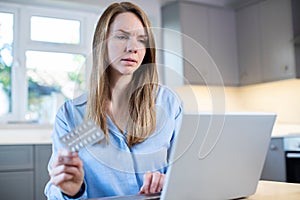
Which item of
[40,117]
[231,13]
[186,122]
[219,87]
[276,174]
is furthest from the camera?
[231,13]

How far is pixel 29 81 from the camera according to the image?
3.57 meters

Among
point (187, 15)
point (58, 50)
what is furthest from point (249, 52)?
point (58, 50)

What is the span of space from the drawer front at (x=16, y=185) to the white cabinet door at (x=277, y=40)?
2.36 meters

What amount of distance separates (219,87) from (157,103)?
15.2 inches

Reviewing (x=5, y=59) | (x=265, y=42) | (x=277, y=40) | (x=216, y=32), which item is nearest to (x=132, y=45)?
(x=5, y=59)

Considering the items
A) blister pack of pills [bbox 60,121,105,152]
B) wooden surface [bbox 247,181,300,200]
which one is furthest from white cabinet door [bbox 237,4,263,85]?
blister pack of pills [bbox 60,121,105,152]

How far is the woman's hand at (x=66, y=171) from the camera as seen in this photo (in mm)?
789

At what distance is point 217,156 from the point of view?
92 centimetres

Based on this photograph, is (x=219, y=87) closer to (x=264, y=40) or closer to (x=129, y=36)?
(x=129, y=36)

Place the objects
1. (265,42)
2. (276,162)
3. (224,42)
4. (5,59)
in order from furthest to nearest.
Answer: (224,42)
(265,42)
(5,59)
(276,162)

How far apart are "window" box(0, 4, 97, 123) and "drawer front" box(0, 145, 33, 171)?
0.53 m

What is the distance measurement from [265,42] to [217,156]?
3.25m

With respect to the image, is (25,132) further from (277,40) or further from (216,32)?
(277,40)

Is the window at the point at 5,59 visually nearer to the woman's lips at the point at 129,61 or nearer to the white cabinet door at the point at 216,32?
the white cabinet door at the point at 216,32
